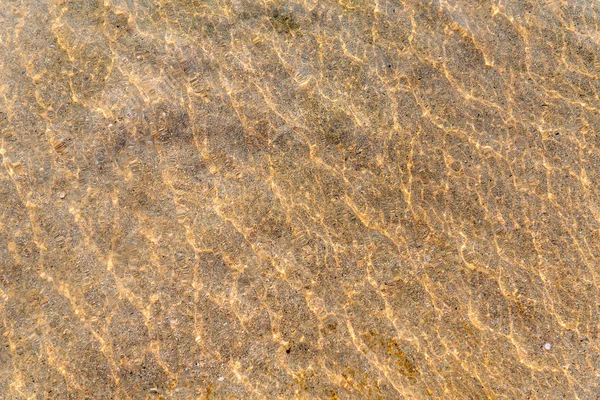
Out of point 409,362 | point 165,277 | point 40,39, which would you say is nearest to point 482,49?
point 409,362

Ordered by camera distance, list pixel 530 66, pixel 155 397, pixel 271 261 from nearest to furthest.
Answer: pixel 155 397
pixel 271 261
pixel 530 66

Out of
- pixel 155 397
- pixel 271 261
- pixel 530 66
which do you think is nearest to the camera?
pixel 155 397

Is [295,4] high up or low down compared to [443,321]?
up

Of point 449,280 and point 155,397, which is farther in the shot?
point 449,280

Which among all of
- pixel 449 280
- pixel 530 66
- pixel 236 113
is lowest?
pixel 449 280

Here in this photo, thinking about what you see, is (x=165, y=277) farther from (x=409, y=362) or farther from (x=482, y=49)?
(x=482, y=49)

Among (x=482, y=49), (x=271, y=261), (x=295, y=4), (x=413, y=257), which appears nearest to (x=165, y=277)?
(x=271, y=261)
